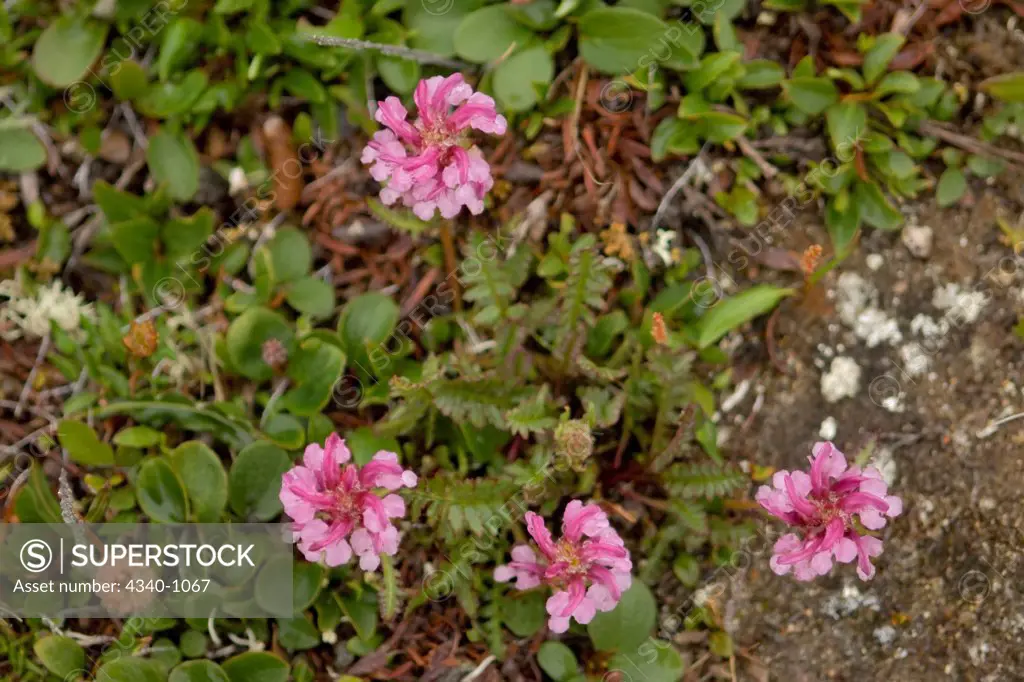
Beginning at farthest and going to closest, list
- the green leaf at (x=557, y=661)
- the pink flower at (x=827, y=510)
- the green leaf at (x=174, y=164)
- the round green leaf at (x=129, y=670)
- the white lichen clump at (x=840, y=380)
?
the green leaf at (x=174, y=164) < the white lichen clump at (x=840, y=380) < the green leaf at (x=557, y=661) < the round green leaf at (x=129, y=670) < the pink flower at (x=827, y=510)

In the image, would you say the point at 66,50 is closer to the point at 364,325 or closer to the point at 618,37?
the point at 364,325

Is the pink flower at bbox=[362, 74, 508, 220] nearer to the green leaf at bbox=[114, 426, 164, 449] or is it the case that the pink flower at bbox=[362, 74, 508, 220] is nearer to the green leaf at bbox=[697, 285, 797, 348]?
the green leaf at bbox=[697, 285, 797, 348]

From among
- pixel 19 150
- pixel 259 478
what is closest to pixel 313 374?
pixel 259 478

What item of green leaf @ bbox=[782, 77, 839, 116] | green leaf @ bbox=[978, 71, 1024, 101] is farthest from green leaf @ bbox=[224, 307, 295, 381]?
green leaf @ bbox=[978, 71, 1024, 101]

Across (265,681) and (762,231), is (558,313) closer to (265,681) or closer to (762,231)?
(762,231)

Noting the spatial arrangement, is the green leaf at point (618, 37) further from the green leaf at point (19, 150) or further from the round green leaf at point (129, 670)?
the round green leaf at point (129, 670)

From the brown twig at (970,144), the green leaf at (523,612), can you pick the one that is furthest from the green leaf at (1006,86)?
the green leaf at (523,612)

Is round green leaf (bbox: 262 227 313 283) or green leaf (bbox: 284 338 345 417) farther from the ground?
round green leaf (bbox: 262 227 313 283)
